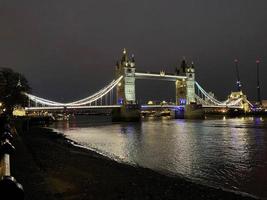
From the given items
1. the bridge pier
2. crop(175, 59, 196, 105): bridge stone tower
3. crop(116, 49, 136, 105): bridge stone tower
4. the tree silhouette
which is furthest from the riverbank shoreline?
crop(175, 59, 196, 105): bridge stone tower

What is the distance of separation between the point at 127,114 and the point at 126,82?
651 inches

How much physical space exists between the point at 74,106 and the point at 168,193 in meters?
69.9

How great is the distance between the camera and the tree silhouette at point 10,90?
3981 centimetres

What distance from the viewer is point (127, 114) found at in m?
85.4

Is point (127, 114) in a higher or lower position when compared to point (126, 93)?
lower

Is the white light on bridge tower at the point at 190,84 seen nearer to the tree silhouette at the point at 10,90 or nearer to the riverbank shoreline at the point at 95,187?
the tree silhouette at the point at 10,90

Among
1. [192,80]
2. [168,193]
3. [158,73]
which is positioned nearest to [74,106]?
[158,73]

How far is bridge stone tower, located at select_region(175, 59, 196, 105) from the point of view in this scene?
115300 mm

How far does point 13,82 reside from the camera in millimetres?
42625

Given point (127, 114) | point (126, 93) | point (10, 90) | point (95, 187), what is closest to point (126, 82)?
point (126, 93)

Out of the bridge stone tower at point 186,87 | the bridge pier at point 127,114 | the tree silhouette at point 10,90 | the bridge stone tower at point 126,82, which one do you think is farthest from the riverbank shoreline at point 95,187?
the bridge stone tower at point 186,87

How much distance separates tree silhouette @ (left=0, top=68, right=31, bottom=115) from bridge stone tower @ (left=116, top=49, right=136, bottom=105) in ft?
169

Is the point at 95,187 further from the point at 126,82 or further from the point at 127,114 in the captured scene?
the point at 126,82

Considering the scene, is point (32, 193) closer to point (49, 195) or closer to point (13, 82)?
point (49, 195)
